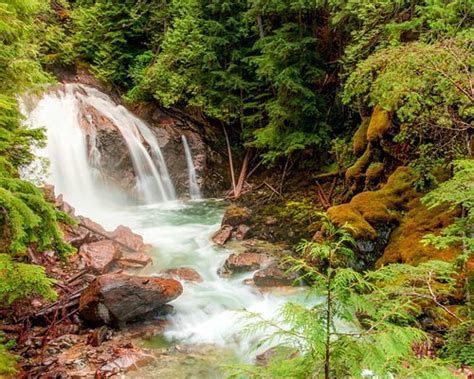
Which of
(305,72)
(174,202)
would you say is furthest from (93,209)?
(305,72)

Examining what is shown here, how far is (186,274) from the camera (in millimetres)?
8398

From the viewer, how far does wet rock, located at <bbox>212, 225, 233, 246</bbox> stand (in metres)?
10.5

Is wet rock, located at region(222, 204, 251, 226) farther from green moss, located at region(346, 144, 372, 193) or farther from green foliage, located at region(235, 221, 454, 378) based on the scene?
green foliage, located at region(235, 221, 454, 378)

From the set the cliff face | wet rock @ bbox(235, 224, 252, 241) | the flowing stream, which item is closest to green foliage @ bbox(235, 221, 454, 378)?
the flowing stream

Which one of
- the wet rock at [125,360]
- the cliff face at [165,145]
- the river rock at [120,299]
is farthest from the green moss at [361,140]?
the wet rock at [125,360]

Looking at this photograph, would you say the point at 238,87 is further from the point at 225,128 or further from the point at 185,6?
the point at 185,6

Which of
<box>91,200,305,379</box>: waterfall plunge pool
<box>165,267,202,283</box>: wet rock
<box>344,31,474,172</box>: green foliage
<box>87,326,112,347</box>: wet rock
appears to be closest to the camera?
<box>344,31,474,172</box>: green foliage

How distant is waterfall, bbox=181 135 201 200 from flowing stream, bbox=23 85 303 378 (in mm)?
857

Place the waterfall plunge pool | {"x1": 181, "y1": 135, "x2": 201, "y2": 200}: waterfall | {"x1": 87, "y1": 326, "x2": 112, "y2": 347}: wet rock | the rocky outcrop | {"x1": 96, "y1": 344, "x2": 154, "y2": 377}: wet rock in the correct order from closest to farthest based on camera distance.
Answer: {"x1": 96, "y1": 344, "x2": 154, "y2": 377}: wet rock, the waterfall plunge pool, {"x1": 87, "y1": 326, "x2": 112, "y2": 347}: wet rock, the rocky outcrop, {"x1": 181, "y1": 135, "x2": 201, "y2": 200}: waterfall

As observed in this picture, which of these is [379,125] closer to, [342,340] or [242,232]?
[242,232]

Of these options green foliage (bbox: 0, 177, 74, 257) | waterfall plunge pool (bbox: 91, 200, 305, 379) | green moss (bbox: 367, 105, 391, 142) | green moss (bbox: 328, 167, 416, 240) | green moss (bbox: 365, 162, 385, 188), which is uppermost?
green moss (bbox: 367, 105, 391, 142)

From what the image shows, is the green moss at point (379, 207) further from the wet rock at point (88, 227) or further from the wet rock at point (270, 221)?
the wet rock at point (88, 227)

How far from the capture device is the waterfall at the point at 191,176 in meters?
15.5

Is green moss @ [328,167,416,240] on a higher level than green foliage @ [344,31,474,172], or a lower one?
lower
